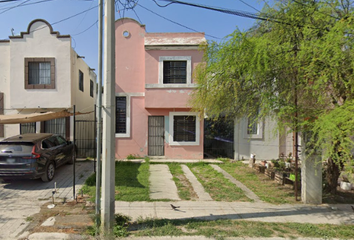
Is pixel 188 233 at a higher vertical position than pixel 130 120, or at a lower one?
lower

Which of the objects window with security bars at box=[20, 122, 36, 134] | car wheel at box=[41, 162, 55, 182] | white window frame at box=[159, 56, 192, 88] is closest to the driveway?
car wheel at box=[41, 162, 55, 182]

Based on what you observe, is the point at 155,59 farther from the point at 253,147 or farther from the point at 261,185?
the point at 261,185

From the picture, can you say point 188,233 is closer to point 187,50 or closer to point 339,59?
point 339,59

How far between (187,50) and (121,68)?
3570mm

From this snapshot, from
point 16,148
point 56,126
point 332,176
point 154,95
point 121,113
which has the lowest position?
point 332,176

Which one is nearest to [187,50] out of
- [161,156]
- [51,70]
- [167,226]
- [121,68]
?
[121,68]

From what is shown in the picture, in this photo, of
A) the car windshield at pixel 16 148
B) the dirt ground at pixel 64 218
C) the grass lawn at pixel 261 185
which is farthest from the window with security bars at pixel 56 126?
the grass lawn at pixel 261 185

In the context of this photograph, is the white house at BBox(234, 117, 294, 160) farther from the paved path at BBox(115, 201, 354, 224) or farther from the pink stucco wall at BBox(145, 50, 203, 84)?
the paved path at BBox(115, 201, 354, 224)

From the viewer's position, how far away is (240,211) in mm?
4711

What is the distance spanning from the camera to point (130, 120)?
34.4ft

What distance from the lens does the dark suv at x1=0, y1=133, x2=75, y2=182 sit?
19.2 feet

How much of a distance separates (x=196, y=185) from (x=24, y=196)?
499 cm

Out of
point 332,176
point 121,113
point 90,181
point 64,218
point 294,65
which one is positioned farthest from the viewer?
point 121,113

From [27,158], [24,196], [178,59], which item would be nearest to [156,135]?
[178,59]
